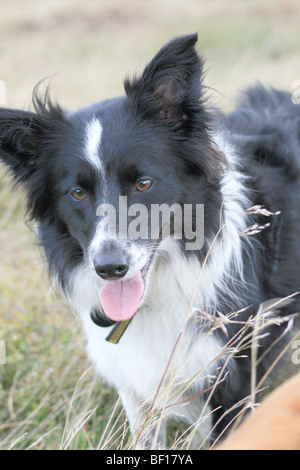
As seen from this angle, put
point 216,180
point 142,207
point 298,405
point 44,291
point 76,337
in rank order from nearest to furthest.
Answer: point 298,405, point 142,207, point 216,180, point 76,337, point 44,291

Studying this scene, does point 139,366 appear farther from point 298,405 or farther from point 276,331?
point 298,405

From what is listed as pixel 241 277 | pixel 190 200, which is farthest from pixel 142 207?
pixel 241 277

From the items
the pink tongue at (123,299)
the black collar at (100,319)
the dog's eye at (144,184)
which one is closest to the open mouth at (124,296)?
the pink tongue at (123,299)

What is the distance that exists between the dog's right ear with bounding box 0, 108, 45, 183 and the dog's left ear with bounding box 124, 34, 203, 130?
0.58 metres

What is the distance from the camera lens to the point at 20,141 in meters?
3.03

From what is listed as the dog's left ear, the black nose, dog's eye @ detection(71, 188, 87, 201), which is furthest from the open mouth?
the dog's left ear

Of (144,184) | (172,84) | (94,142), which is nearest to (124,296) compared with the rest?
(144,184)

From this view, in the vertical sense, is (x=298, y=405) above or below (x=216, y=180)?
below

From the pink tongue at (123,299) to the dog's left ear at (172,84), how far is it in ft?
3.01

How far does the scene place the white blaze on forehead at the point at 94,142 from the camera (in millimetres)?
2811

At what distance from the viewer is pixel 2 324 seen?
430cm

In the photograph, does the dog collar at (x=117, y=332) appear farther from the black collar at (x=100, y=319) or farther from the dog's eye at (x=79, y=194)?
the dog's eye at (x=79, y=194)

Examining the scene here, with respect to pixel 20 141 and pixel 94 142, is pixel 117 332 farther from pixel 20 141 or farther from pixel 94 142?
Result: pixel 20 141

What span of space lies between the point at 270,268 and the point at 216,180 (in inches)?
25.7
